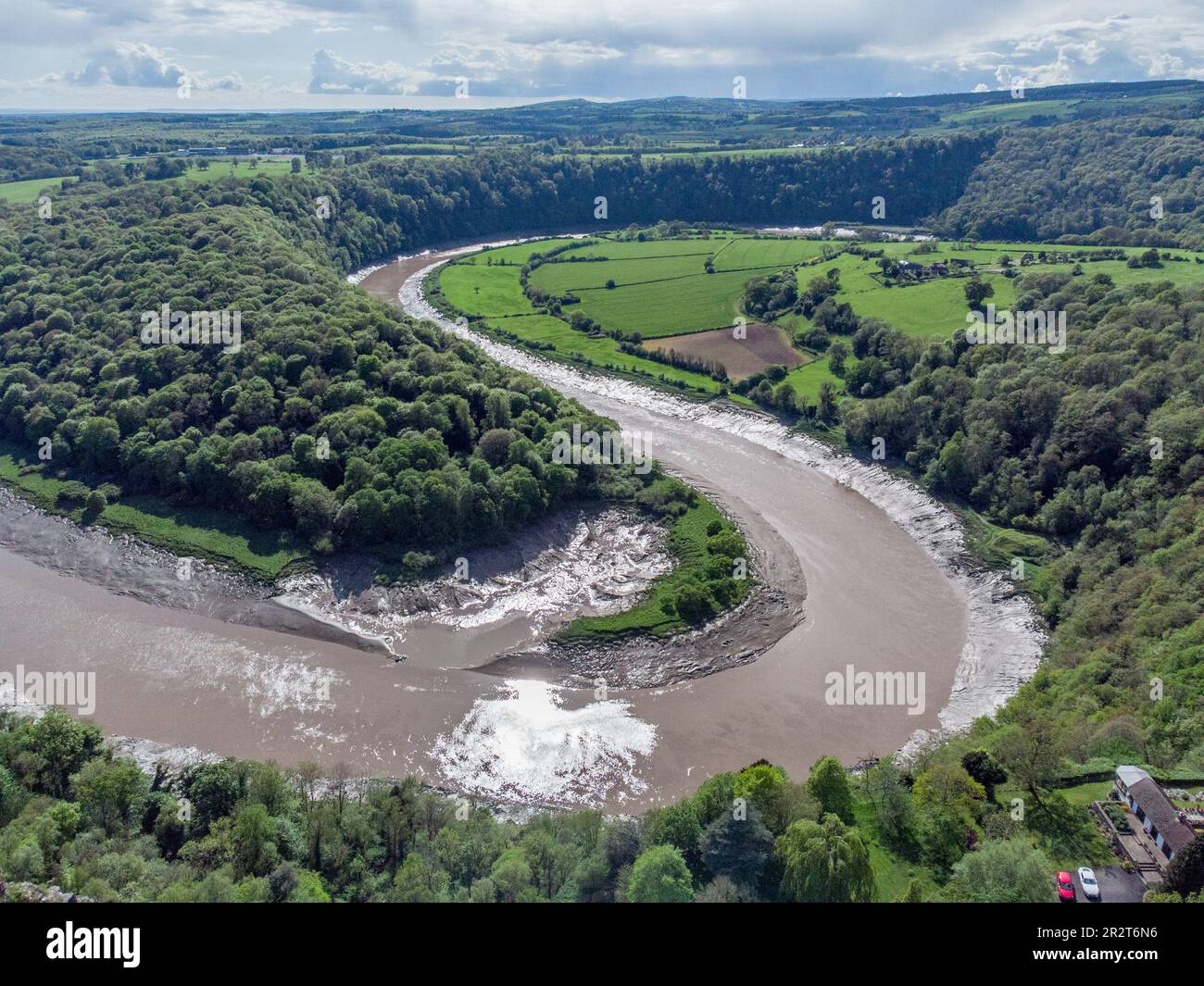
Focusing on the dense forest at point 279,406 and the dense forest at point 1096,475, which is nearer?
the dense forest at point 1096,475

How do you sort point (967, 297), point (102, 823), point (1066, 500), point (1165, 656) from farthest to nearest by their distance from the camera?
point (967, 297) < point (1066, 500) < point (1165, 656) < point (102, 823)

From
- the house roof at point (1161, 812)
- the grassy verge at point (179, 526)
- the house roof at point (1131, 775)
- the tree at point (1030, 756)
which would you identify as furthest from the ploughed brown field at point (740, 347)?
the house roof at point (1161, 812)

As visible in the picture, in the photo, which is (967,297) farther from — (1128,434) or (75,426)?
(75,426)

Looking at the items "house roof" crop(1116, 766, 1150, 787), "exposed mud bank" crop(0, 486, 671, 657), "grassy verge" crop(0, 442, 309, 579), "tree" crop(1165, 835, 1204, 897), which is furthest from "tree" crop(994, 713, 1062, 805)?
"grassy verge" crop(0, 442, 309, 579)

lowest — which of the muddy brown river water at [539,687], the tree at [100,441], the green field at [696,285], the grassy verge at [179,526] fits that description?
the muddy brown river water at [539,687]

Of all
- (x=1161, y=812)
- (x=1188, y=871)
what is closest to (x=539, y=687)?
(x=1161, y=812)

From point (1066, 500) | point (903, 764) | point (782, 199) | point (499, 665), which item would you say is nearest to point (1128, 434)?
point (1066, 500)

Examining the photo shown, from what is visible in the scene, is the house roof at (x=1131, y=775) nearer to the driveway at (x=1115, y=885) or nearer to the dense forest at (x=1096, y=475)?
the dense forest at (x=1096, y=475)

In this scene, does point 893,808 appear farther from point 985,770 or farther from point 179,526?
point 179,526
